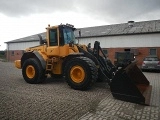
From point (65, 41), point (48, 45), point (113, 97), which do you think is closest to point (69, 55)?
point (65, 41)

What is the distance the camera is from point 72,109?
591 cm

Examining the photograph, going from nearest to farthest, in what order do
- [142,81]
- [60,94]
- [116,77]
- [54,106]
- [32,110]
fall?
[32,110], [54,106], [116,77], [60,94], [142,81]

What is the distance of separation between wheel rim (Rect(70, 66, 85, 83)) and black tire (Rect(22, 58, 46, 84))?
6.37 ft

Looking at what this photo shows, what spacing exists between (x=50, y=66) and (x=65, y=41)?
146 centimetres

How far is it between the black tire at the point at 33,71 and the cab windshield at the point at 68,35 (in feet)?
6.09

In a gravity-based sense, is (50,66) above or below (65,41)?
below

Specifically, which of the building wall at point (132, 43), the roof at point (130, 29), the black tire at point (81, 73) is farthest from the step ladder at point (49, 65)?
the building wall at point (132, 43)

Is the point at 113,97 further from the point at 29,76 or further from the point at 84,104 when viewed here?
the point at 29,76

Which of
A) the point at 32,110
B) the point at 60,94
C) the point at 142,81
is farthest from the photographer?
the point at 142,81

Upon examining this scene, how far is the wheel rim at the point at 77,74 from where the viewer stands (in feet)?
27.7

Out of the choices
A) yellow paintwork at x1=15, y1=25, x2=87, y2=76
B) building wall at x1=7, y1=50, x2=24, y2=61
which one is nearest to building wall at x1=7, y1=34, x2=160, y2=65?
building wall at x1=7, y1=50, x2=24, y2=61

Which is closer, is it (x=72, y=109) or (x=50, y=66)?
(x=72, y=109)

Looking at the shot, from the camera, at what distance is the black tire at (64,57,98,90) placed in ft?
26.7

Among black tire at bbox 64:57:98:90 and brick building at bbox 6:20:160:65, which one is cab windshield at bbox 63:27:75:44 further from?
brick building at bbox 6:20:160:65
